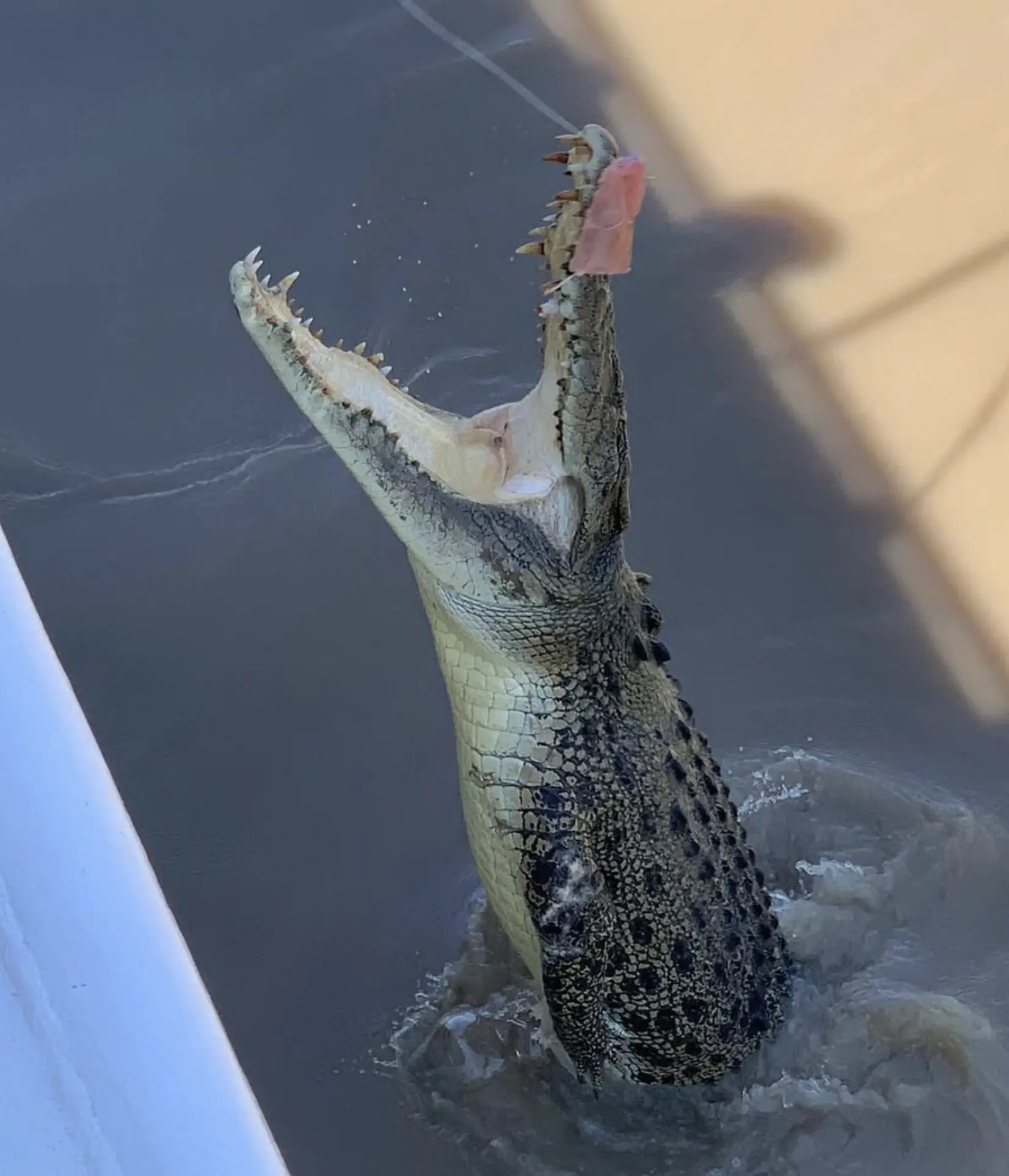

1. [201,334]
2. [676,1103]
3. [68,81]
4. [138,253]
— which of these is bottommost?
[676,1103]

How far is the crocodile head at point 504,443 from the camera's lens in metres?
2.45

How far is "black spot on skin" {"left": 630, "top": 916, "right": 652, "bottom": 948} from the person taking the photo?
3016 mm

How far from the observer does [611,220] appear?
91.5 inches

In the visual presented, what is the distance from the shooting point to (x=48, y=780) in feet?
6.81

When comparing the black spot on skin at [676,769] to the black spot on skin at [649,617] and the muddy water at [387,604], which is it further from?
the muddy water at [387,604]

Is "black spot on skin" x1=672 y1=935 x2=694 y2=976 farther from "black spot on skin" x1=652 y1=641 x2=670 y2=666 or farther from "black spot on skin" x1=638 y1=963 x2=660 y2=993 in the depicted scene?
"black spot on skin" x1=652 y1=641 x2=670 y2=666

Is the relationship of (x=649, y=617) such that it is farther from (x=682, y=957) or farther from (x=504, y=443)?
(x=682, y=957)

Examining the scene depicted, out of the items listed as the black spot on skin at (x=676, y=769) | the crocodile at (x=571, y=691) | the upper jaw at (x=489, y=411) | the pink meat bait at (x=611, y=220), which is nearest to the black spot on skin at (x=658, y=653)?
the crocodile at (x=571, y=691)

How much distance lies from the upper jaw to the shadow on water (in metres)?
1.44

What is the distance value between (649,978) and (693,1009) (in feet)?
0.49

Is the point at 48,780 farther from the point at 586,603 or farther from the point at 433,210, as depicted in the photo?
the point at 433,210

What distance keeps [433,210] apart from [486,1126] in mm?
2971

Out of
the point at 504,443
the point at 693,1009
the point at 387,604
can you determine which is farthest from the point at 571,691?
the point at 387,604

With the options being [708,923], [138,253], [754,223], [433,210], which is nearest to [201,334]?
[138,253]
